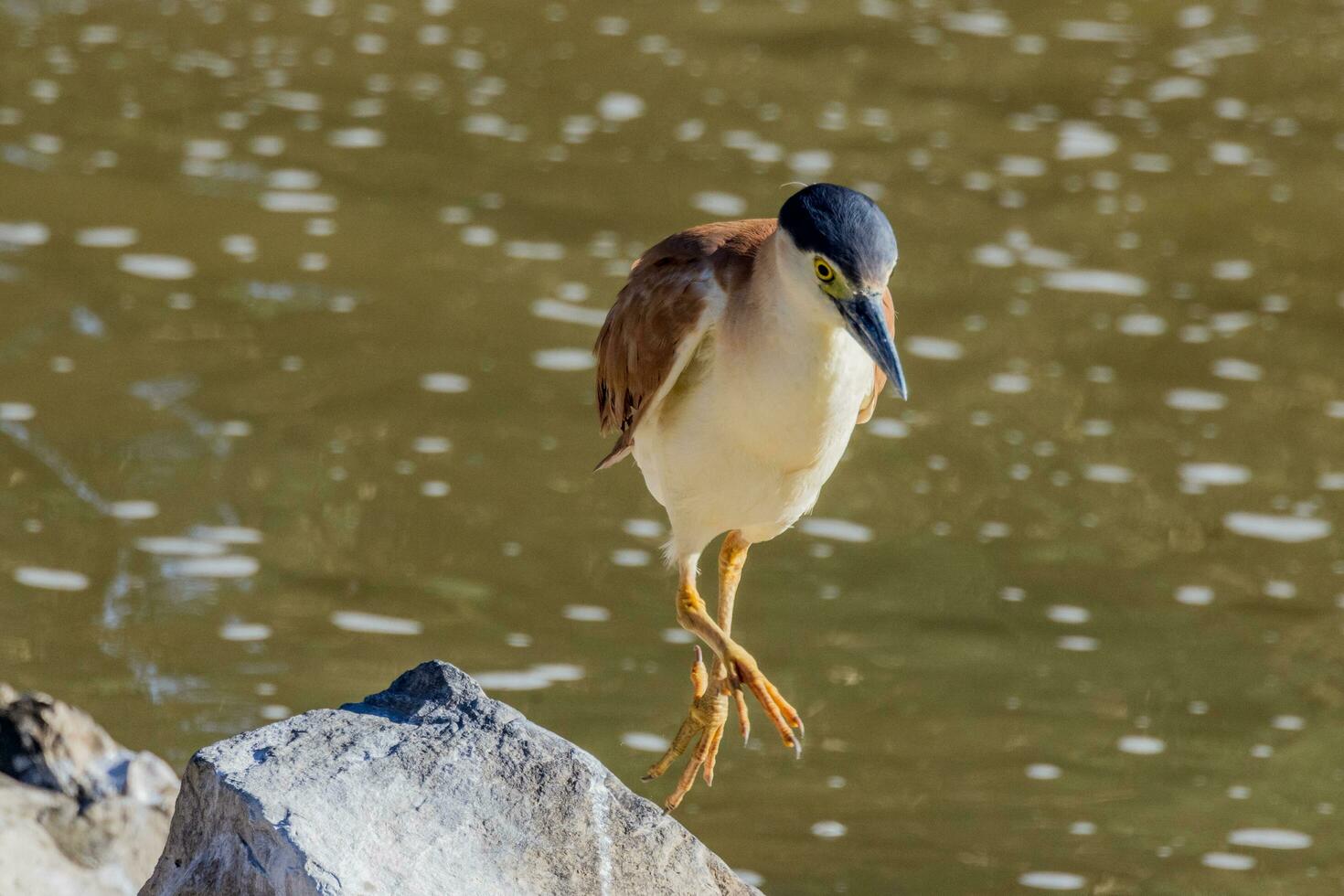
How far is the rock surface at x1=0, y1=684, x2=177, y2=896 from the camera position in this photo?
597 cm

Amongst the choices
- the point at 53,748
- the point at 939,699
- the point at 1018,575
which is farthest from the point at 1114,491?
the point at 53,748

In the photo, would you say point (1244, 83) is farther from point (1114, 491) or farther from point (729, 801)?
point (729, 801)

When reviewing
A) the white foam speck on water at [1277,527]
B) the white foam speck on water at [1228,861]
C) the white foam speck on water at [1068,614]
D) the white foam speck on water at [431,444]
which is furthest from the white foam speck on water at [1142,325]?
the white foam speck on water at [1228,861]

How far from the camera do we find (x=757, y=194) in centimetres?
1258

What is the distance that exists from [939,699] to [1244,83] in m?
8.13

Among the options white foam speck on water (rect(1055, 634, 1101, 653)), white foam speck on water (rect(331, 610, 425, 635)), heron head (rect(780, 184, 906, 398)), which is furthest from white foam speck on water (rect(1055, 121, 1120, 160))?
heron head (rect(780, 184, 906, 398))

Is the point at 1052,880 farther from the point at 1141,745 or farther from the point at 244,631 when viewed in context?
the point at 244,631

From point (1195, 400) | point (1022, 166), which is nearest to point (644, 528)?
point (1195, 400)

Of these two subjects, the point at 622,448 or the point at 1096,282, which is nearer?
the point at 622,448

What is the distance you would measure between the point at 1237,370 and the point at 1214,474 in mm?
1160

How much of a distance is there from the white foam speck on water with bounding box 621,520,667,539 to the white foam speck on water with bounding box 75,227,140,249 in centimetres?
400

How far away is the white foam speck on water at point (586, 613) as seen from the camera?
868cm

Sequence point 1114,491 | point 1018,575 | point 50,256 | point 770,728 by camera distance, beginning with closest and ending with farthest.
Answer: point 770,728
point 1018,575
point 1114,491
point 50,256

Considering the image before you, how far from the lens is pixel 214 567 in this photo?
345 inches
